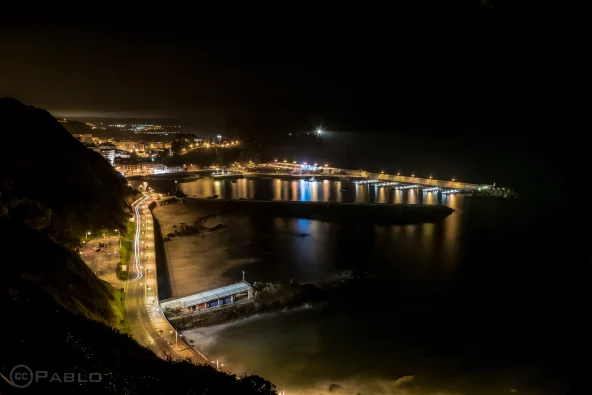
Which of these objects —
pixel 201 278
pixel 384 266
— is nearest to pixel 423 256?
pixel 384 266

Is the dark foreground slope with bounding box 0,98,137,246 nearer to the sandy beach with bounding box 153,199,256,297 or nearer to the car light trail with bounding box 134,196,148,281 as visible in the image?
the car light trail with bounding box 134,196,148,281

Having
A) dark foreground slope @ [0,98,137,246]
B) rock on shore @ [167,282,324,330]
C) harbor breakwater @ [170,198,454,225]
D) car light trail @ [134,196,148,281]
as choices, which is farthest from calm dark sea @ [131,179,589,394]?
dark foreground slope @ [0,98,137,246]

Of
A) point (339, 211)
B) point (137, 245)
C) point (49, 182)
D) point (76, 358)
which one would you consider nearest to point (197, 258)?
point (137, 245)

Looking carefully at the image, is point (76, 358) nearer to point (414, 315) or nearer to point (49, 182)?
point (414, 315)

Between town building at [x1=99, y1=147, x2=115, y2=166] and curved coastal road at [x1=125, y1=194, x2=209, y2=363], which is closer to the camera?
curved coastal road at [x1=125, y1=194, x2=209, y2=363]

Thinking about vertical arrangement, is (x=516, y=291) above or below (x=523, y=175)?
below

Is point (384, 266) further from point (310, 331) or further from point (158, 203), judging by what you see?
point (158, 203)

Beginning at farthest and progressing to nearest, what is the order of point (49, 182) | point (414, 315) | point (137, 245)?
point (49, 182) → point (137, 245) → point (414, 315)
